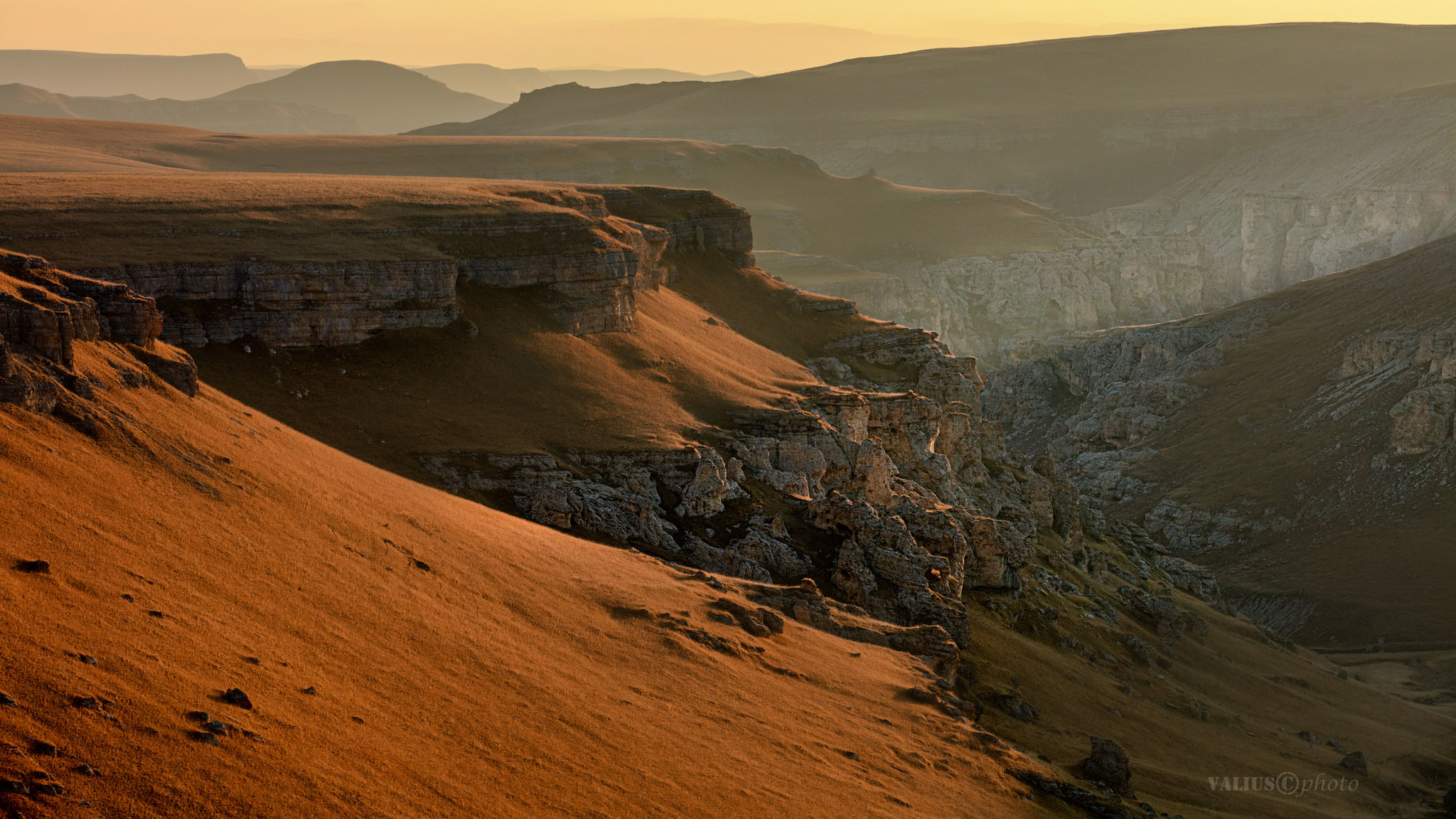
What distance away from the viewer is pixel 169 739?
2012 cm

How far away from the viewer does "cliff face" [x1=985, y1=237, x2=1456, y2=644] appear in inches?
3947

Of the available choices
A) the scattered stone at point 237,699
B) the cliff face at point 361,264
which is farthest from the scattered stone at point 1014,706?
the scattered stone at point 237,699

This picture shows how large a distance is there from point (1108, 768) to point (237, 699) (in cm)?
3289

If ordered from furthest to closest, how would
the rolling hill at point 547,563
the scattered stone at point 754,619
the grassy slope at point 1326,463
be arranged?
the grassy slope at point 1326,463
the scattered stone at point 754,619
the rolling hill at point 547,563

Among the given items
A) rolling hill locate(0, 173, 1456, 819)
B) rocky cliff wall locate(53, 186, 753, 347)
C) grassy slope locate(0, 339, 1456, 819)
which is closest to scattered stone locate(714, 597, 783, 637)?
rolling hill locate(0, 173, 1456, 819)

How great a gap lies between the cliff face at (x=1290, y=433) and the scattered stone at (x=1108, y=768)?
182 ft

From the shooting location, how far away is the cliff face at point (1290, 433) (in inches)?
3947

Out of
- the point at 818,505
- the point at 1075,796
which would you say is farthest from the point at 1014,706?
the point at 818,505

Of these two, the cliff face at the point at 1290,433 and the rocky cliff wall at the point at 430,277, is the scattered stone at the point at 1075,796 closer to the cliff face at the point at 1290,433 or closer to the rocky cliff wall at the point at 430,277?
the rocky cliff wall at the point at 430,277

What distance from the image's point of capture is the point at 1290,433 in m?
120

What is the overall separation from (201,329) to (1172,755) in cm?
4349

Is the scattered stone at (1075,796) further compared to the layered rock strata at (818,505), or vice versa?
the layered rock strata at (818,505)

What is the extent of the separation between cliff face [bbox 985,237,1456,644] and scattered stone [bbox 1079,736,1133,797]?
182 feet

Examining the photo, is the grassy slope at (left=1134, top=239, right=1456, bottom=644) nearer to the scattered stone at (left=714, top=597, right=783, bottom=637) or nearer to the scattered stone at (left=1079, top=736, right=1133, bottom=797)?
the scattered stone at (left=1079, top=736, right=1133, bottom=797)
